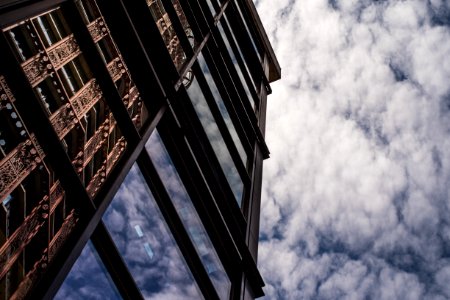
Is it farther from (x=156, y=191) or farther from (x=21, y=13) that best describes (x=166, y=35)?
(x=21, y=13)

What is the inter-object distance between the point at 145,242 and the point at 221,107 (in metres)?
6.84

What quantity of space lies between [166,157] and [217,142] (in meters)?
3.44

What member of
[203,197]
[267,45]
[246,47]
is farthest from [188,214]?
[267,45]

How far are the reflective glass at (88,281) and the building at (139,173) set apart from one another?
0.05 feet

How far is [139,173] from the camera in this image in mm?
6379

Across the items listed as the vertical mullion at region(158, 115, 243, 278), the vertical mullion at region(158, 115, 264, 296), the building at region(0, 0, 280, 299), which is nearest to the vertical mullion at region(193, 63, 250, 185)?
the building at region(0, 0, 280, 299)

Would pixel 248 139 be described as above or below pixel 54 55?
below

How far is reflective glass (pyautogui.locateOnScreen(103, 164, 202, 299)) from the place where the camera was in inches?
217

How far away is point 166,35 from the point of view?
13328 mm

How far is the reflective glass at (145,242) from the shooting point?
217 inches

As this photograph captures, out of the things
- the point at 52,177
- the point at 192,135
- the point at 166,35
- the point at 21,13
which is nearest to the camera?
the point at 21,13

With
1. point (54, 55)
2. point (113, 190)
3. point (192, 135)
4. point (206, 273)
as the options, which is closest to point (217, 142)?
point (192, 135)

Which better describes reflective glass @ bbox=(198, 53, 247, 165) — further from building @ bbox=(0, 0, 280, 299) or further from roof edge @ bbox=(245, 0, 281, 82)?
roof edge @ bbox=(245, 0, 281, 82)

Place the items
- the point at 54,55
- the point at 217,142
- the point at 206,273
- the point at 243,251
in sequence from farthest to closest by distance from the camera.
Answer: the point at 54,55, the point at 217,142, the point at 243,251, the point at 206,273
